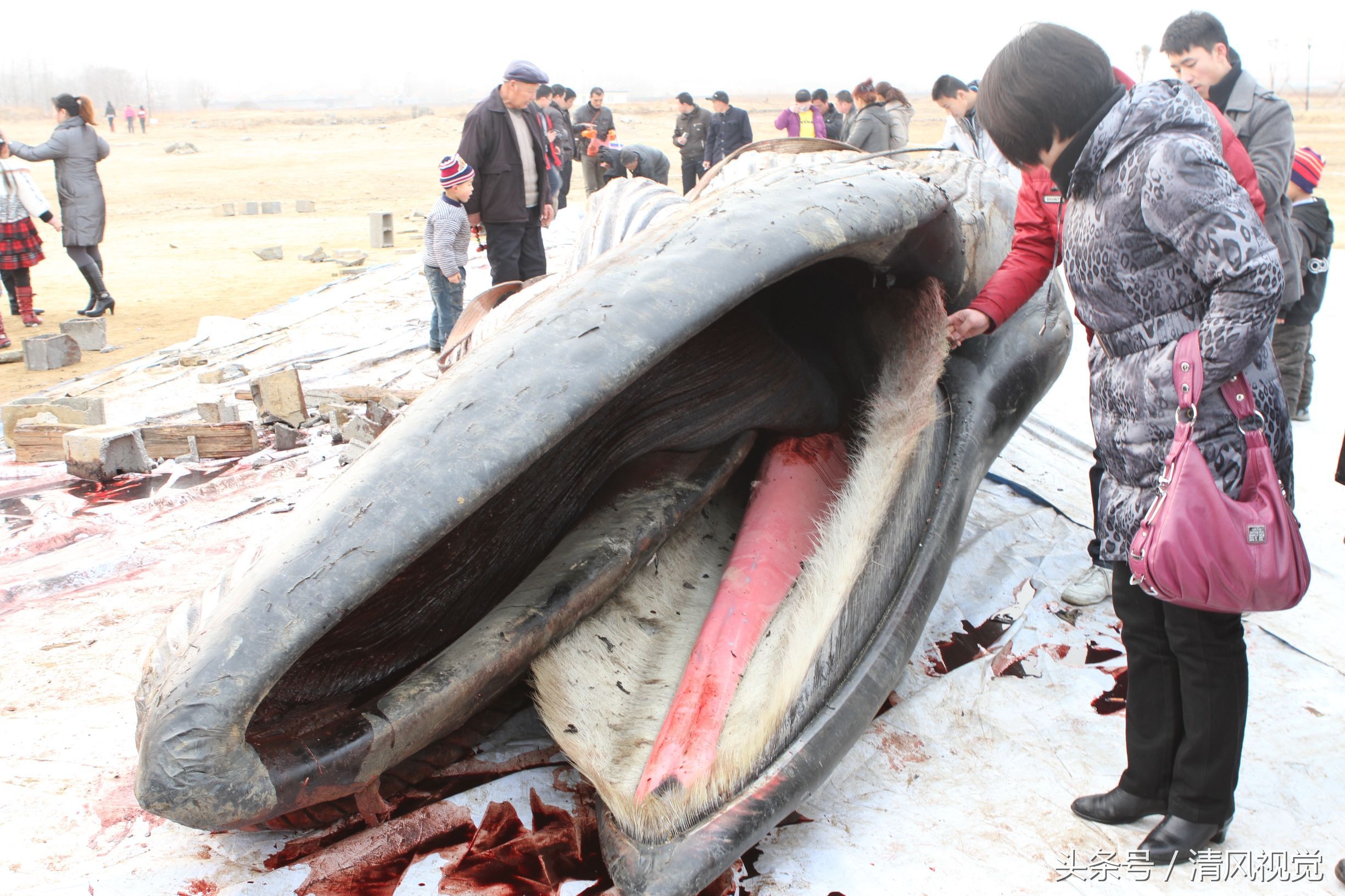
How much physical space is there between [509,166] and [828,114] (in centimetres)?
884

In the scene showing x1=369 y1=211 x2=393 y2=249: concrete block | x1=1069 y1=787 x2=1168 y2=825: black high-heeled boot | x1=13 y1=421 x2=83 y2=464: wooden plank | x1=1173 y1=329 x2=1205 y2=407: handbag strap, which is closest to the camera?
x1=1173 y1=329 x2=1205 y2=407: handbag strap

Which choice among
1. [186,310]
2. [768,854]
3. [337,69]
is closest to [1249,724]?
[768,854]

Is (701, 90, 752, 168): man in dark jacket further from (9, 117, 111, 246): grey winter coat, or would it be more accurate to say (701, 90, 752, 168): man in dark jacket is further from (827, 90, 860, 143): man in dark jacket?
(9, 117, 111, 246): grey winter coat

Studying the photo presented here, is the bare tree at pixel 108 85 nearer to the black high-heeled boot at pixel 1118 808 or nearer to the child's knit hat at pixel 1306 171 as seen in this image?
the child's knit hat at pixel 1306 171

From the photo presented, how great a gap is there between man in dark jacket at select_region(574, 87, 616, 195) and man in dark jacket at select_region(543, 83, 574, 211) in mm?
127

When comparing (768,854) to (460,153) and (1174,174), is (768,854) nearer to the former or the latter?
(1174,174)

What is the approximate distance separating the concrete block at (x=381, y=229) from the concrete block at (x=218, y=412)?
8.17 m

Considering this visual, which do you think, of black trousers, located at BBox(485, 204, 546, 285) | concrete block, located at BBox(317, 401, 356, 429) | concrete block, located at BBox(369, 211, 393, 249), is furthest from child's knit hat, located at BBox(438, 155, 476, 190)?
concrete block, located at BBox(369, 211, 393, 249)

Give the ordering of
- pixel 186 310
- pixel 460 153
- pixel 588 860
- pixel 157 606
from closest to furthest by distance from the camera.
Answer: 1. pixel 588 860
2. pixel 157 606
3. pixel 460 153
4. pixel 186 310

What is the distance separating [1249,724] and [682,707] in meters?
1.26

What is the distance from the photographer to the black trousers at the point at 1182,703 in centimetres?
172

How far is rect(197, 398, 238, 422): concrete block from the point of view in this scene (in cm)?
486

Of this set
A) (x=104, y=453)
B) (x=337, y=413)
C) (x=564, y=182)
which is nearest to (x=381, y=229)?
(x=564, y=182)

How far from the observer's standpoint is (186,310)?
909 centimetres
